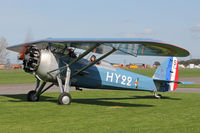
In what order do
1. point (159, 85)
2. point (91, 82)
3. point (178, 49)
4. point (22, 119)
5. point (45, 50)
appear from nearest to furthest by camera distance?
point (22, 119), point (178, 49), point (45, 50), point (91, 82), point (159, 85)

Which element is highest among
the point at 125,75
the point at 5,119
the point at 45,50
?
the point at 45,50

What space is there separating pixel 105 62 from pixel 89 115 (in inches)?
185

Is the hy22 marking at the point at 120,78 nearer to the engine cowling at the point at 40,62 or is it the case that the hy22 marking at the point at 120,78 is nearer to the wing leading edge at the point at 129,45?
the wing leading edge at the point at 129,45

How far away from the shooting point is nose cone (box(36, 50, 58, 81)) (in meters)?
11.8

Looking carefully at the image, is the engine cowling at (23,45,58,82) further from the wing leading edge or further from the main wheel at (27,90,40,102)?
the main wheel at (27,90,40,102)

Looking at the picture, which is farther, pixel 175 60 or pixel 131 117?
pixel 175 60

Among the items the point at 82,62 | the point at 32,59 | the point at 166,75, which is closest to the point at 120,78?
the point at 82,62

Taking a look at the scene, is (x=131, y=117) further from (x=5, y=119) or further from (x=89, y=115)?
(x=5, y=119)

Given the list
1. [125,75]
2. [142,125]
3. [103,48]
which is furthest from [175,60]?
[142,125]

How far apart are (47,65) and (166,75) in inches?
260

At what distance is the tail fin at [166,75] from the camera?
15125mm

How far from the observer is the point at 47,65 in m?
11.9

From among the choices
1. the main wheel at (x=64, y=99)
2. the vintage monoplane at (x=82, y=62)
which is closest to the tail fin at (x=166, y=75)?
the vintage monoplane at (x=82, y=62)

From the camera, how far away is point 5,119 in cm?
842
